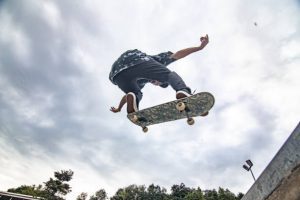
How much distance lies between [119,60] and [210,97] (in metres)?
2.44

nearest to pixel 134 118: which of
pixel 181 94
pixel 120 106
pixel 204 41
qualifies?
pixel 120 106

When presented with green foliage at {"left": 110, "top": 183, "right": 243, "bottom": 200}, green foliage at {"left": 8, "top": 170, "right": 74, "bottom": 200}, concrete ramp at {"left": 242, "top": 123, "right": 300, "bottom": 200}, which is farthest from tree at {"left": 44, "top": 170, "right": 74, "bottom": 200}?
concrete ramp at {"left": 242, "top": 123, "right": 300, "bottom": 200}

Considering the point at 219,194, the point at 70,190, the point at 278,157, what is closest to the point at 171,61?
the point at 278,157

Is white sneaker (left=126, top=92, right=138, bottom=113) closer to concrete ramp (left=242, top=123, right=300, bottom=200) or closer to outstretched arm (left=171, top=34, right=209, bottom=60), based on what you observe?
outstretched arm (left=171, top=34, right=209, bottom=60)

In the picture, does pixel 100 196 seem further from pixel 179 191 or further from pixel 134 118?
pixel 134 118

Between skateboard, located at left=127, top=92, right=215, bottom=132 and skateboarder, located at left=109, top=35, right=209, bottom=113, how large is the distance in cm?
21

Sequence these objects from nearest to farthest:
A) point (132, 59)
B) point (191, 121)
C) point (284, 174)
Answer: point (284, 174)
point (191, 121)
point (132, 59)

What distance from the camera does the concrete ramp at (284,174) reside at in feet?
6.82

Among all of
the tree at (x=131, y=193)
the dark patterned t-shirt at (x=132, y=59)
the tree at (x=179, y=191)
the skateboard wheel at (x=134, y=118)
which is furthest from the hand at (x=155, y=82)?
the tree at (x=131, y=193)

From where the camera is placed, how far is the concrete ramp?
208 cm

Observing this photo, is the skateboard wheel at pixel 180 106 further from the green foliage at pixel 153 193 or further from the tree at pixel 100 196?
the tree at pixel 100 196

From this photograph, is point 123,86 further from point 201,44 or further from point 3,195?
point 3,195

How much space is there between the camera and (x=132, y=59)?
5.67 metres

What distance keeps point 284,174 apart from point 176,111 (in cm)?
363
